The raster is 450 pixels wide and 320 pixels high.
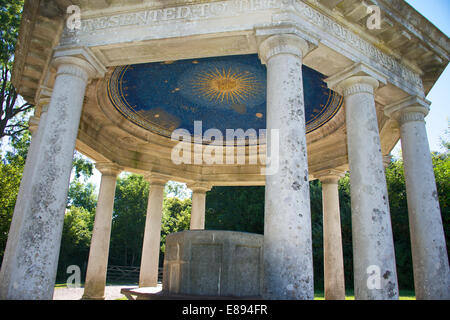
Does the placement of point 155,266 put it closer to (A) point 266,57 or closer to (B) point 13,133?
(A) point 266,57

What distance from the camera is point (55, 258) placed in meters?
12.4

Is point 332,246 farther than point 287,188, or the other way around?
point 332,246

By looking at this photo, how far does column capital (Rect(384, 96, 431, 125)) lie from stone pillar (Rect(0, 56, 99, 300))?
630 inches

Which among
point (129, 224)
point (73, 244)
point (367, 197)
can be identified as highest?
point (129, 224)

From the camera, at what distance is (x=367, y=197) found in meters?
13.8

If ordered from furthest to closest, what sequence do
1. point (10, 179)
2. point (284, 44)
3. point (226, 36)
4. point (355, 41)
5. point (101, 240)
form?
point (10, 179)
point (101, 240)
point (355, 41)
point (226, 36)
point (284, 44)

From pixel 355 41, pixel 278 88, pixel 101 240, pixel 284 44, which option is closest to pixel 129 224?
pixel 101 240

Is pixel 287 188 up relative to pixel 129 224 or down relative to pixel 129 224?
down

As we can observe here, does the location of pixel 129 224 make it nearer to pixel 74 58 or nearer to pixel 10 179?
pixel 10 179

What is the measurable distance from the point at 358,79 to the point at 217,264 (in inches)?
431

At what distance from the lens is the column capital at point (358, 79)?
51.3 feet
